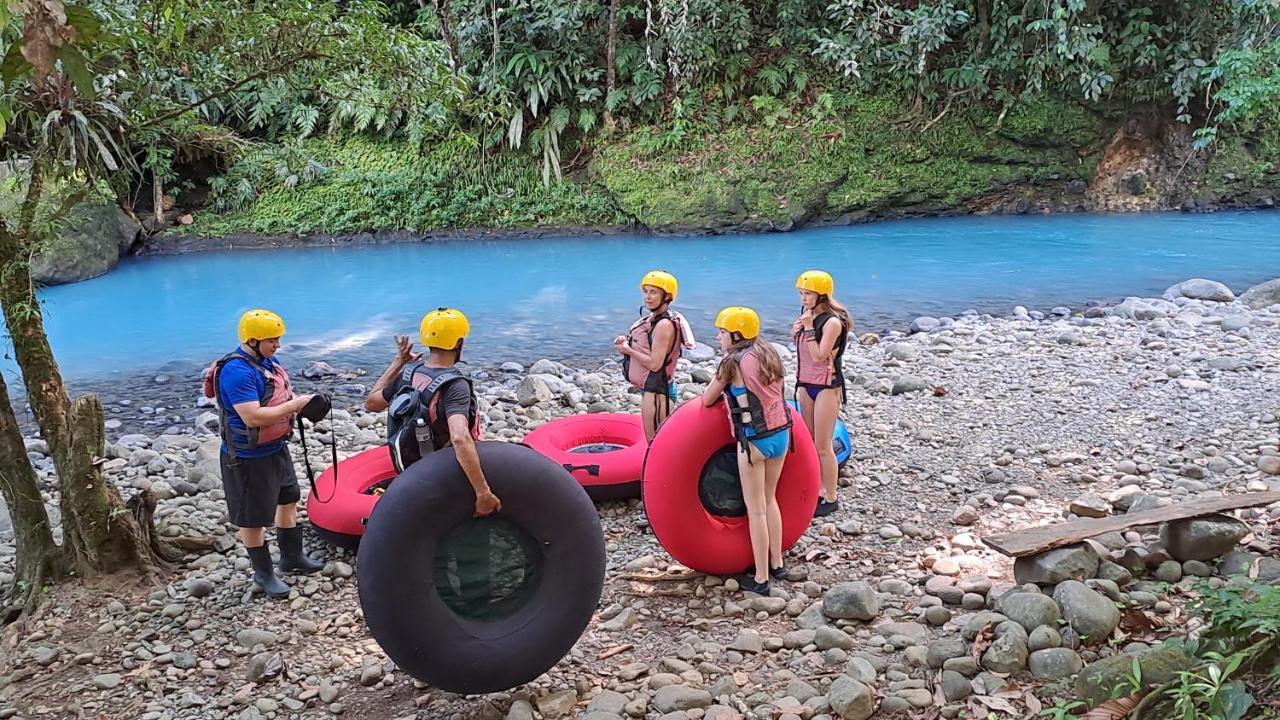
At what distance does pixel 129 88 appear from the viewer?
473 centimetres

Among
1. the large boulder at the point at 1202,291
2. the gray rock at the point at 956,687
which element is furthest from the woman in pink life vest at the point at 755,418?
the large boulder at the point at 1202,291

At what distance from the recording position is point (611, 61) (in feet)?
69.4

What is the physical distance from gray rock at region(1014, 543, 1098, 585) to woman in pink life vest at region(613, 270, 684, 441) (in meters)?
2.56

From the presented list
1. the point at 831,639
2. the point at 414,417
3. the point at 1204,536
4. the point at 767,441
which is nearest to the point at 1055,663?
the point at 831,639

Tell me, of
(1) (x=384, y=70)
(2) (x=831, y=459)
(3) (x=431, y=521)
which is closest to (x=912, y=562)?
(2) (x=831, y=459)

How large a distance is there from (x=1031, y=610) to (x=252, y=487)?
3679 mm

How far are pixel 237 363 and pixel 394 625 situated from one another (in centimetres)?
177

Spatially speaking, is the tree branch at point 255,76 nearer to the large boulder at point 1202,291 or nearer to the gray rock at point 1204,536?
the gray rock at point 1204,536

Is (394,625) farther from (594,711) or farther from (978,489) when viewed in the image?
(978,489)

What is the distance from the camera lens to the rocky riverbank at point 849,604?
11.4 ft

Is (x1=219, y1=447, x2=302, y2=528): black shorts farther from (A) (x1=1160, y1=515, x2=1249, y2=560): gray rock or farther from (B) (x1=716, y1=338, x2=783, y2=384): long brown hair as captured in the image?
(A) (x1=1160, y1=515, x2=1249, y2=560): gray rock

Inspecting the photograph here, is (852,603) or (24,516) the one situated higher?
(24,516)

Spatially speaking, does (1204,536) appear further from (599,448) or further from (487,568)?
(599,448)

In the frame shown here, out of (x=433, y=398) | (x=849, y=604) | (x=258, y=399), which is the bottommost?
(x=849, y=604)
